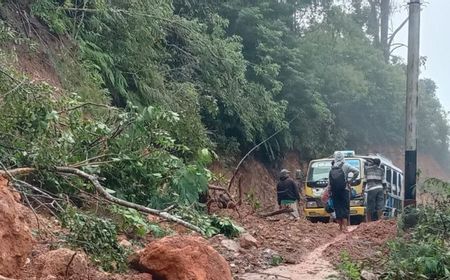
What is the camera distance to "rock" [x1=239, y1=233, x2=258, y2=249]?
7.52 metres

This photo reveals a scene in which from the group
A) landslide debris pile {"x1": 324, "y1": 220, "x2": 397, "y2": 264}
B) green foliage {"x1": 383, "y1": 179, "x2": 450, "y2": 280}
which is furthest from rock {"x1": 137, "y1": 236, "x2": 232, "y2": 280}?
landslide debris pile {"x1": 324, "y1": 220, "x2": 397, "y2": 264}

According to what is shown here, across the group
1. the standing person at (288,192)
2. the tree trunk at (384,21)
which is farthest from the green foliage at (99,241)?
the tree trunk at (384,21)

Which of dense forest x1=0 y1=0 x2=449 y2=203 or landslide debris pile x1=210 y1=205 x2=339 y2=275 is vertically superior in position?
dense forest x1=0 y1=0 x2=449 y2=203

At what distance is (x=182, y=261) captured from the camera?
4867mm

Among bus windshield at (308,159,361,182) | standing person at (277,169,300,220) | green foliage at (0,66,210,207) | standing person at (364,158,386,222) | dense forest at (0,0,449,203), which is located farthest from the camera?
bus windshield at (308,159,361,182)

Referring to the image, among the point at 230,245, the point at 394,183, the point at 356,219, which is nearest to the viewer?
the point at 230,245

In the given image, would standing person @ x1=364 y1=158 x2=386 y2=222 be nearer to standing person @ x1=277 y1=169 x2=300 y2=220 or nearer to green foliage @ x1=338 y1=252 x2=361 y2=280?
standing person @ x1=277 y1=169 x2=300 y2=220

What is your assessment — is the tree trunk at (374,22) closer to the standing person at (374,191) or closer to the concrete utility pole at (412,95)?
the standing person at (374,191)

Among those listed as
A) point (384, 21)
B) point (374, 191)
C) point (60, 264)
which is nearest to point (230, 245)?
point (60, 264)

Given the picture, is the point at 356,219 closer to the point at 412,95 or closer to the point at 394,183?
the point at 394,183

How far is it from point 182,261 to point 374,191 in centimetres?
1217

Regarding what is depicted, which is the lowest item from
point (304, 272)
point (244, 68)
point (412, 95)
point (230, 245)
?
point (304, 272)

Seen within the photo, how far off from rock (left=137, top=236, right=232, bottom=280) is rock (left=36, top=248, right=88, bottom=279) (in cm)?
57

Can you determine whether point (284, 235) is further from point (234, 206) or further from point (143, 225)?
point (143, 225)
